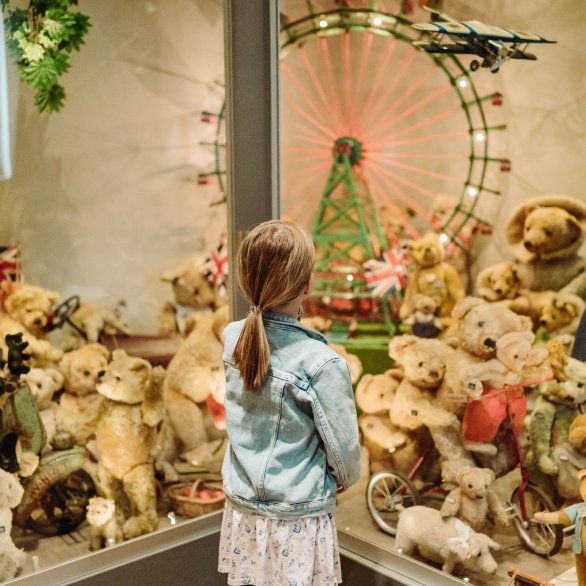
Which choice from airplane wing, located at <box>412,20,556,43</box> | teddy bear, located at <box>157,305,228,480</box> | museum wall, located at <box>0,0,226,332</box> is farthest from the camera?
teddy bear, located at <box>157,305,228,480</box>

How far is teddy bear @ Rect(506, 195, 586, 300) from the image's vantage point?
1.81 meters

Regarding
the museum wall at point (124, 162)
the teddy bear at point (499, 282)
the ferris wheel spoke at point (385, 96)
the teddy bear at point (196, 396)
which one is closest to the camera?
the teddy bear at point (499, 282)

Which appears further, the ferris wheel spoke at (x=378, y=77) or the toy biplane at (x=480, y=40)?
the ferris wheel spoke at (x=378, y=77)

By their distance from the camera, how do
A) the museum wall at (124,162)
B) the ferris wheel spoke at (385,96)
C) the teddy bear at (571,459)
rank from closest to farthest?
the teddy bear at (571,459) → the museum wall at (124,162) → the ferris wheel spoke at (385,96)

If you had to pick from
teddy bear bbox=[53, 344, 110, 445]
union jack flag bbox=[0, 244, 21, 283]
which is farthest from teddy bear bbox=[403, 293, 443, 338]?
union jack flag bbox=[0, 244, 21, 283]

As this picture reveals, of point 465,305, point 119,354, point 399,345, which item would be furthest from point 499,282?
point 119,354

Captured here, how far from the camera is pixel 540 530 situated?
5.90ft

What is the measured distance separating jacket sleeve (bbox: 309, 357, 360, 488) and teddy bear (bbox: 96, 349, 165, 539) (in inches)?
35.4

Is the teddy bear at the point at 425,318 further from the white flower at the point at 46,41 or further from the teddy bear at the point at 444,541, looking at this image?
the white flower at the point at 46,41

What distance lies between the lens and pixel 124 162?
7.15ft

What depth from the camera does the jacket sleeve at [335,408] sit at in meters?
1.41

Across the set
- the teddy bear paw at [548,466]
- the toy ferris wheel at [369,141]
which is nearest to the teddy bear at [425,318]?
the toy ferris wheel at [369,141]

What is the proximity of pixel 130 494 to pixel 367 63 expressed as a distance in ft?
4.81

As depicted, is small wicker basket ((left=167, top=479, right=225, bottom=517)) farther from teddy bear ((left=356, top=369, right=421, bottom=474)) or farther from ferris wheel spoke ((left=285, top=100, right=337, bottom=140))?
ferris wheel spoke ((left=285, top=100, right=337, bottom=140))
